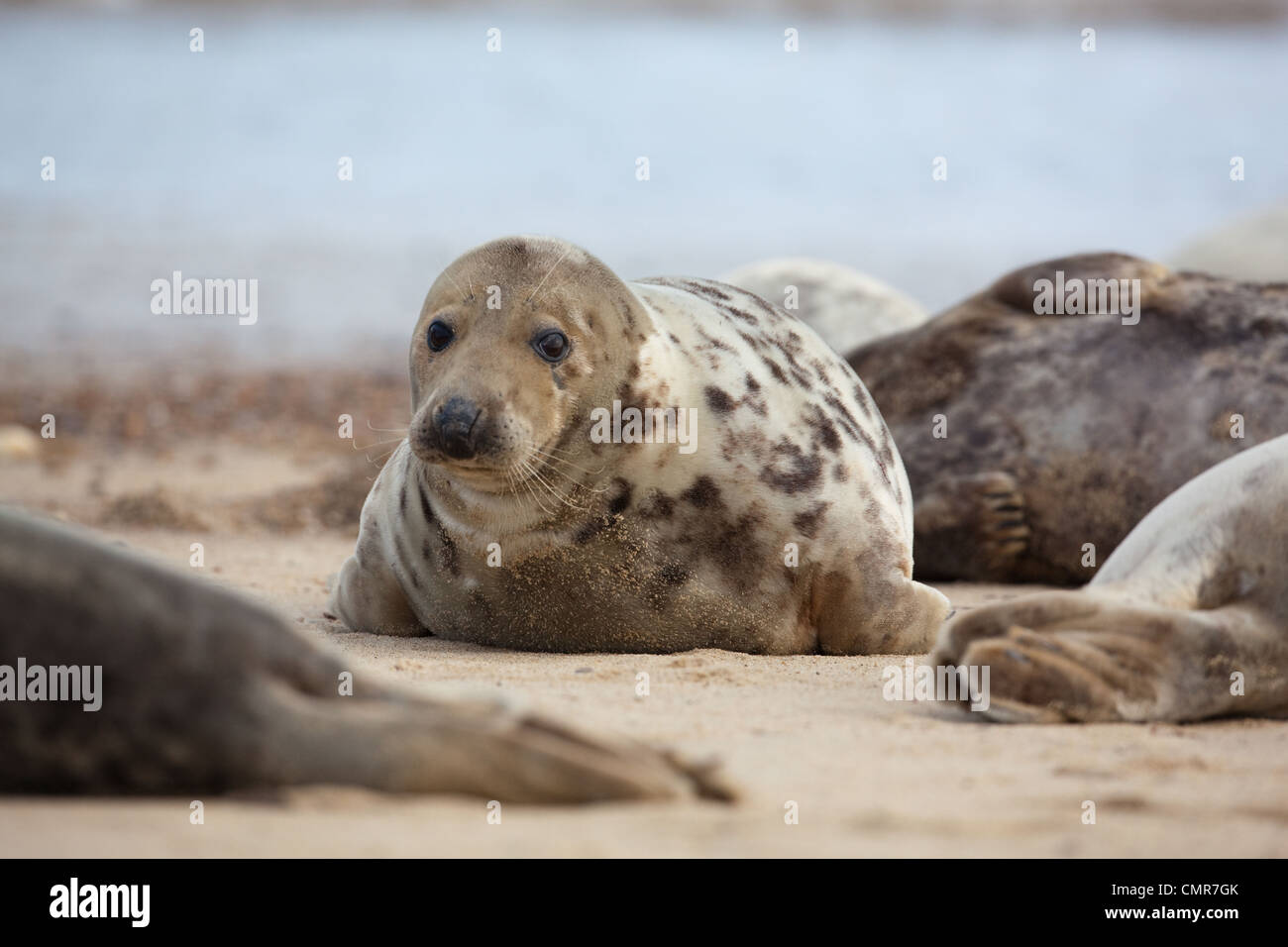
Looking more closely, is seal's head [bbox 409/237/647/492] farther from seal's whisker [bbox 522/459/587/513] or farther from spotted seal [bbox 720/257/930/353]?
spotted seal [bbox 720/257/930/353]

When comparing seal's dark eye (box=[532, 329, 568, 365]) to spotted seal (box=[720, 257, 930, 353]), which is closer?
seal's dark eye (box=[532, 329, 568, 365])

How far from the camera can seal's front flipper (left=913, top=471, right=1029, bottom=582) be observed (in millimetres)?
5758

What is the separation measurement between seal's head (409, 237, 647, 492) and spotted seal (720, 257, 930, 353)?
3.27m

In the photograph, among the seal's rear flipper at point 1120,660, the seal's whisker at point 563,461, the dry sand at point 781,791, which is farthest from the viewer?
the seal's whisker at point 563,461

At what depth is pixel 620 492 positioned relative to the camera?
13.3ft

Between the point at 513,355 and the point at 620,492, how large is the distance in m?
0.45

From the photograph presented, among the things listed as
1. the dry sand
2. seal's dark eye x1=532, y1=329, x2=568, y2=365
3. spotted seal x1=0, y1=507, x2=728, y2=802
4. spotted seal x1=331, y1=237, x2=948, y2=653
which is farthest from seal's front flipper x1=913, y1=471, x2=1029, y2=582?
spotted seal x1=0, y1=507, x2=728, y2=802

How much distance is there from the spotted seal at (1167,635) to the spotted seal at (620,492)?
90cm

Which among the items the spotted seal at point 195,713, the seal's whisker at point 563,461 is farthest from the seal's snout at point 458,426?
the spotted seal at point 195,713

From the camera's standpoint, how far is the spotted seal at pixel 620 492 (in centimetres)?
393

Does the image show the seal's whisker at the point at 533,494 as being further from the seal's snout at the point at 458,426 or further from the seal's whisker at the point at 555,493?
the seal's snout at the point at 458,426

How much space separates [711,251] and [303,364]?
15.7 feet
